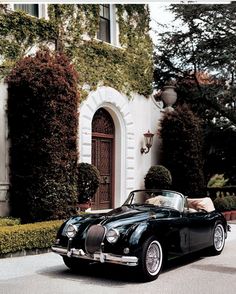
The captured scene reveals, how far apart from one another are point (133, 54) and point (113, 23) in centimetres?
129

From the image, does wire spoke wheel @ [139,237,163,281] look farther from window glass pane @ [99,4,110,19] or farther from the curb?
window glass pane @ [99,4,110,19]

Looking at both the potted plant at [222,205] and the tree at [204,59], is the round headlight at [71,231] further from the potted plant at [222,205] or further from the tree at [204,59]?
the tree at [204,59]

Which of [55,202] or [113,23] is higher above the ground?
[113,23]

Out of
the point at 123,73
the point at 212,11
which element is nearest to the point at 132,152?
the point at 123,73

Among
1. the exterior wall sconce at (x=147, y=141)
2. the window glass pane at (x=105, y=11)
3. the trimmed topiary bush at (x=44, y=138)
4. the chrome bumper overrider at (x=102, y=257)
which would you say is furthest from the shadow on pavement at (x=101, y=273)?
the window glass pane at (x=105, y=11)

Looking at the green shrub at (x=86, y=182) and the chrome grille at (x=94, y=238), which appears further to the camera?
the green shrub at (x=86, y=182)

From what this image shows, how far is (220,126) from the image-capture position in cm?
1933

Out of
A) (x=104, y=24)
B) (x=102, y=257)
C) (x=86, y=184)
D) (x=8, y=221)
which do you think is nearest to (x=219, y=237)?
(x=102, y=257)

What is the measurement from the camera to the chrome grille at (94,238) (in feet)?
22.8

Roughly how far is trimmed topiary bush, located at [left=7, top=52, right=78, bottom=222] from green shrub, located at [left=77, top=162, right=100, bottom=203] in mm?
1188

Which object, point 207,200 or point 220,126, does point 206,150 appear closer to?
point 220,126

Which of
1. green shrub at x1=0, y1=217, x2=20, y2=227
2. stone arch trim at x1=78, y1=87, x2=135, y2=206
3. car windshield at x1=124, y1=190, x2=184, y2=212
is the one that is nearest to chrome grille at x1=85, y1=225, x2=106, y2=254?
car windshield at x1=124, y1=190, x2=184, y2=212

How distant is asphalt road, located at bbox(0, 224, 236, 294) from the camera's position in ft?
21.0

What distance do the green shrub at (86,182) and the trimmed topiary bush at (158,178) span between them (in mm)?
3400
